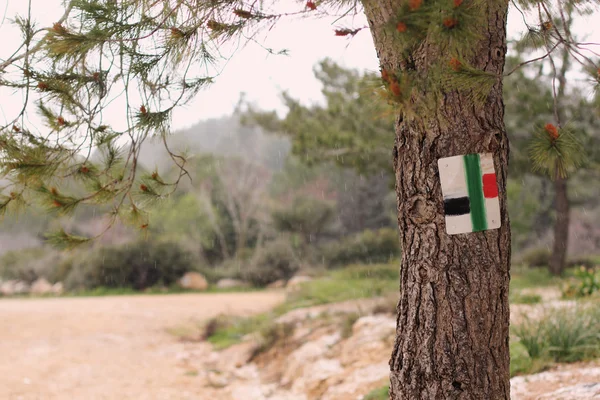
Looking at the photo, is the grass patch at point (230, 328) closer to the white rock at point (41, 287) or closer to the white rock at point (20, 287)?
the white rock at point (41, 287)

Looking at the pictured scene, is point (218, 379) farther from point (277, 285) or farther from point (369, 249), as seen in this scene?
point (369, 249)

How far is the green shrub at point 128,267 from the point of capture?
40.2 ft

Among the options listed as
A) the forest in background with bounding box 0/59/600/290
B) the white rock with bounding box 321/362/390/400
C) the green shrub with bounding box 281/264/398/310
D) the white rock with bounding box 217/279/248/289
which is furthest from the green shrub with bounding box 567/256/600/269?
the white rock with bounding box 321/362/390/400

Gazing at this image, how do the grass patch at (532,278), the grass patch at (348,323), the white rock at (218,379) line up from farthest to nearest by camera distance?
the grass patch at (532,278)
the grass patch at (348,323)
the white rock at (218,379)

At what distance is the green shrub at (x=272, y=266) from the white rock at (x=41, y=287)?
4.37m

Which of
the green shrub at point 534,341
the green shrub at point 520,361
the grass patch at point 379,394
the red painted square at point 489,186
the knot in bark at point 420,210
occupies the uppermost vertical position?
the red painted square at point 489,186

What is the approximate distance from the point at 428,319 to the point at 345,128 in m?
7.09

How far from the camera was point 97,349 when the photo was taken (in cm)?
620

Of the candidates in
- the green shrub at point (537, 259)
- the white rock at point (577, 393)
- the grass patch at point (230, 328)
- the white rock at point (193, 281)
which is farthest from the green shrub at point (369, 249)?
the white rock at point (577, 393)

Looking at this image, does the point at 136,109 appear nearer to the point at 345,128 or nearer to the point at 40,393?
the point at 40,393

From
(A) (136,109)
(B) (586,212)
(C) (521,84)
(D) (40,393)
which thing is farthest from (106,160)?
(B) (586,212)

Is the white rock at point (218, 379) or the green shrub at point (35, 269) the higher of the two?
the green shrub at point (35, 269)

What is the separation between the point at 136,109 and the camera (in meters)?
2.79

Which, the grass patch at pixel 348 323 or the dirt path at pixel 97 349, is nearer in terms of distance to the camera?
the dirt path at pixel 97 349
